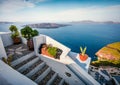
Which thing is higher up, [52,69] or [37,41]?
[37,41]

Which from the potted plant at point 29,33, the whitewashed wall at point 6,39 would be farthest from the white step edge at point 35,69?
the whitewashed wall at point 6,39

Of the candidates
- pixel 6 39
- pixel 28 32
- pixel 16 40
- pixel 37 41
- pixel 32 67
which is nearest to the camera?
pixel 32 67

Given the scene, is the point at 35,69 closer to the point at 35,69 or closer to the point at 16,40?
the point at 35,69

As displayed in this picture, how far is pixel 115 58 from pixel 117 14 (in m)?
33.8

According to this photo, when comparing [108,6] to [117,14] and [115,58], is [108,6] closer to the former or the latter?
[117,14]

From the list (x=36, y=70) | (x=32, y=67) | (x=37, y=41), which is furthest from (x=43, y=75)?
(x=37, y=41)

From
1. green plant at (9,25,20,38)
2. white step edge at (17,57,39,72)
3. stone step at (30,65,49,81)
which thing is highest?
green plant at (9,25,20,38)

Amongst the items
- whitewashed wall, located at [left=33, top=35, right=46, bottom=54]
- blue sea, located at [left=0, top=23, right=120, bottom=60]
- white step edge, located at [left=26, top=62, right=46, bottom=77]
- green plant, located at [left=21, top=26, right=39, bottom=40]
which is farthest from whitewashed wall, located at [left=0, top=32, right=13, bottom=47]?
blue sea, located at [left=0, top=23, right=120, bottom=60]

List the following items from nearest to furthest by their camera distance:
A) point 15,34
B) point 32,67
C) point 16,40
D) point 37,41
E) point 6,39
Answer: point 32,67, point 37,41, point 6,39, point 16,40, point 15,34

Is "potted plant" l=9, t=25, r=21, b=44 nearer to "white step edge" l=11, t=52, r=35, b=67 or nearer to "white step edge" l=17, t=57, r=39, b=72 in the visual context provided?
"white step edge" l=11, t=52, r=35, b=67

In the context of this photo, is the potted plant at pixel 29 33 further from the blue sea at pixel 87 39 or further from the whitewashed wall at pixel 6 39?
the blue sea at pixel 87 39

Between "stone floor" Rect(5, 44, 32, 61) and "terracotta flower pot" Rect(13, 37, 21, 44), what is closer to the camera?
"stone floor" Rect(5, 44, 32, 61)

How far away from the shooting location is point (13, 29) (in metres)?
8.44

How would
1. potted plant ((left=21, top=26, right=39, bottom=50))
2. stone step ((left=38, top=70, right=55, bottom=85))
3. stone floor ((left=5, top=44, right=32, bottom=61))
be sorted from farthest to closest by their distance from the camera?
potted plant ((left=21, top=26, right=39, bottom=50))
stone floor ((left=5, top=44, right=32, bottom=61))
stone step ((left=38, top=70, right=55, bottom=85))
